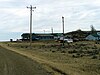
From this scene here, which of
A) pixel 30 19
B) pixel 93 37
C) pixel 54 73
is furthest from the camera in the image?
pixel 93 37

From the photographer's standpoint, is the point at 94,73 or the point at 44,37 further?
the point at 44,37

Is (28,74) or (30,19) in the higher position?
(30,19)

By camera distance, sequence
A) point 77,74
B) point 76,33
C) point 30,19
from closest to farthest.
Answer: point 77,74 < point 30,19 < point 76,33

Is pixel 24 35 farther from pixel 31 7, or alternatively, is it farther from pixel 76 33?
pixel 31 7

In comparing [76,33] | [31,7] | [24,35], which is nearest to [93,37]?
[76,33]

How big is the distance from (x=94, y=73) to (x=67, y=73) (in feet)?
5.02

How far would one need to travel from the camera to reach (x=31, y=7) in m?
80.3

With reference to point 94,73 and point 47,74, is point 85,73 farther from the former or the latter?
point 47,74

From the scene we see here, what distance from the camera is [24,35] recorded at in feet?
632

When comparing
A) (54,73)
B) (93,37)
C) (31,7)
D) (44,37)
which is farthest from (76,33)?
(54,73)

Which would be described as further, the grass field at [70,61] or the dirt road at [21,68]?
the grass field at [70,61]

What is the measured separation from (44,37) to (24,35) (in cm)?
1240

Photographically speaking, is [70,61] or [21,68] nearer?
[21,68]

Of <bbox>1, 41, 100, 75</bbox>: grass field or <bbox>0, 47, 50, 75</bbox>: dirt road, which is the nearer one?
<bbox>0, 47, 50, 75</bbox>: dirt road
